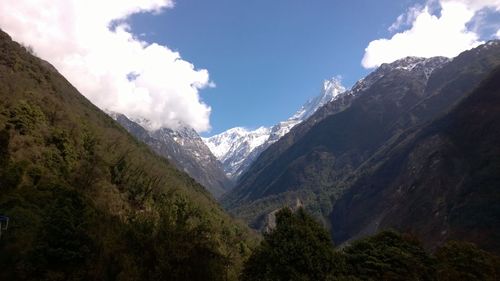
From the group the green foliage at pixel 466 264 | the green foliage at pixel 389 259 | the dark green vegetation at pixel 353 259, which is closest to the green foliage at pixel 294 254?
the dark green vegetation at pixel 353 259

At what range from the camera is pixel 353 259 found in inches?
2379

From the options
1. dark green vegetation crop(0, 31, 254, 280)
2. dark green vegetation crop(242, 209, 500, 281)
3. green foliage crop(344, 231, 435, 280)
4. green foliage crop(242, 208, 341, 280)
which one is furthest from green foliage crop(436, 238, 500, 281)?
dark green vegetation crop(0, 31, 254, 280)

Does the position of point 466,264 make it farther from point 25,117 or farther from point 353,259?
point 25,117

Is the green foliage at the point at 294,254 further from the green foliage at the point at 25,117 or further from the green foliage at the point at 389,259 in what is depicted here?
the green foliage at the point at 25,117

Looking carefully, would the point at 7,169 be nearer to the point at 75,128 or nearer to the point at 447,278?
the point at 75,128

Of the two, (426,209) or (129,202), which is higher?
(129,202)

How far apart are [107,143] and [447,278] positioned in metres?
105

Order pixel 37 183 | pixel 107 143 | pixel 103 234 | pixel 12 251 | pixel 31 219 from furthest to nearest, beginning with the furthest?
pixel 107 143
pixel 37 183
pixel 31 219
pixel 12 251
pixel 103 234

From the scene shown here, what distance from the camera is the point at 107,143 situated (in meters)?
136

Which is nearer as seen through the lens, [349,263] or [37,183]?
[349,263]

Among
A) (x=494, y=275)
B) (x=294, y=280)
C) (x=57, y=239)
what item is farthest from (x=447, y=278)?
(x=57, y=239)

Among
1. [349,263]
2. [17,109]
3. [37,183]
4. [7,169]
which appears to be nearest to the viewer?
[349,263]

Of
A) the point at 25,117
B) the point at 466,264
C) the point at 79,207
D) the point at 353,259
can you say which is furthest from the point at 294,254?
the point at 25,117

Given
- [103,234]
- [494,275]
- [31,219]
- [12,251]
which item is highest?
[31,219]
